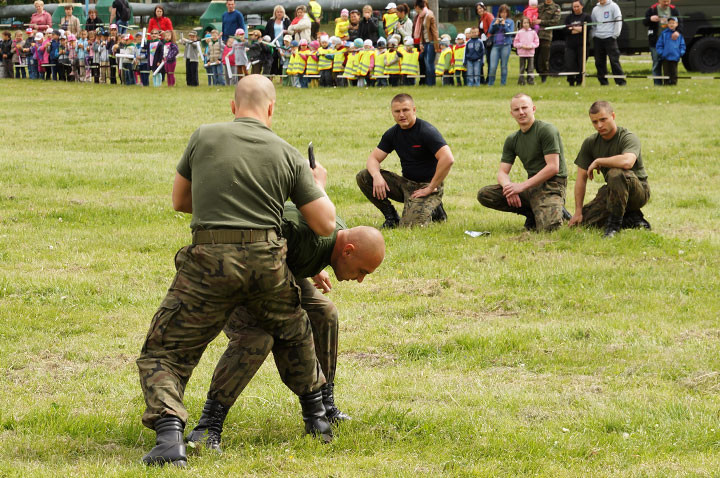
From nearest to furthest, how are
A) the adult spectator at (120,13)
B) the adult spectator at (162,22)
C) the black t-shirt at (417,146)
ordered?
the black t-shirt at (417,146) < the adult spectator at (162,22) < the adult spectator at (120,13)

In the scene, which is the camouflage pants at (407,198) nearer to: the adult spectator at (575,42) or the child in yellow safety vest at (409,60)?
the adult spectator at (575,42)

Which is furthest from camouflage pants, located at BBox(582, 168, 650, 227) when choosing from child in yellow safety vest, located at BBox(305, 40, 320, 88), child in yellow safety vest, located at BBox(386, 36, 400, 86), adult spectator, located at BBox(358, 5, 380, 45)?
adult spectator, located at BBox(358, 5, 380, 45)

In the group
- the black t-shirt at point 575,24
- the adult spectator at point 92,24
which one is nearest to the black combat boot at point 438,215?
the black t-shirt at point 575,24

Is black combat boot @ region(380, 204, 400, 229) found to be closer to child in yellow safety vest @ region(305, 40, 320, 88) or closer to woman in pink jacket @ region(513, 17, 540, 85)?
woman in pink jacket @ region(513, 17, 540, 85)

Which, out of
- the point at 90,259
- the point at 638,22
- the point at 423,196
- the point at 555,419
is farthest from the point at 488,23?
the point at 555,419

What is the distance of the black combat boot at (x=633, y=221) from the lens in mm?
10117

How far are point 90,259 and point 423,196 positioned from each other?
352 centimetres

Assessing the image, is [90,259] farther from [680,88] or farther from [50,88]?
[50,88]

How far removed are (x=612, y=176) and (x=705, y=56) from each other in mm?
18143

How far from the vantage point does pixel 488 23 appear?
24.9 m

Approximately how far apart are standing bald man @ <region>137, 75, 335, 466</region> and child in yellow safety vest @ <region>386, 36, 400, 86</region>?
67.8 feet

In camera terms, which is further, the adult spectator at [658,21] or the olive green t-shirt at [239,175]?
the adult spectator at [658,21]

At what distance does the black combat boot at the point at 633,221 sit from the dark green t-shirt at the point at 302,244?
6182 mm

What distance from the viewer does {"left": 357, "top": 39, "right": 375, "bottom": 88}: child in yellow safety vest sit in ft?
83.2
